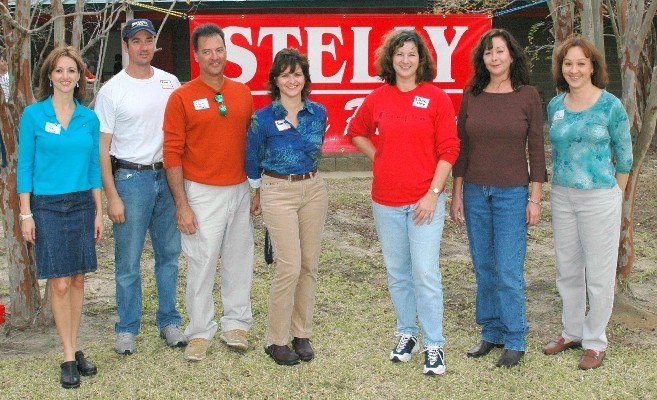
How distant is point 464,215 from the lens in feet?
15.4

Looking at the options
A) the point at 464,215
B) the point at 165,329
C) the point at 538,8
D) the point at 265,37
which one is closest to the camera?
the point at 464,215

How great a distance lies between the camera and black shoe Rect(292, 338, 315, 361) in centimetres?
474

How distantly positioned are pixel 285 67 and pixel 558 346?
223cm

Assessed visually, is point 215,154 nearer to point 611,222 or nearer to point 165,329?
point 165,329

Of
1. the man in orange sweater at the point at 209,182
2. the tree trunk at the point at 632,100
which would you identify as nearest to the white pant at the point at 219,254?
the man in orange sweater at the point at 209,182

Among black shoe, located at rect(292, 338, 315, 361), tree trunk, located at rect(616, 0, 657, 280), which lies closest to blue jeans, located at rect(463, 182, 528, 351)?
black shoe, located at rect(292, 338, 315, 361)

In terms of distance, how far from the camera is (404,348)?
4.72 metres

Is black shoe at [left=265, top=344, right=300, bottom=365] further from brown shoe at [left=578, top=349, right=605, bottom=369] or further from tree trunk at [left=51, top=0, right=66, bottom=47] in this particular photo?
tree trunk at [left=51, top=0, right=66, bottom=47]

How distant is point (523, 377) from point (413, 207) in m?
1.08

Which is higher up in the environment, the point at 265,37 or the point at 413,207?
the point at 265,37

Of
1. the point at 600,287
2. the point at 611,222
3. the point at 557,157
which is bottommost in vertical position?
the point at 600,287

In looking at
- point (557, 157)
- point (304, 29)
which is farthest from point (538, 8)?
point (557, 157)

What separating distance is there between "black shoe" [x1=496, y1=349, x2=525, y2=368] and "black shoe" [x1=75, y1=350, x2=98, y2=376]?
222 centimetres

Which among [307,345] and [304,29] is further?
[304,29]
